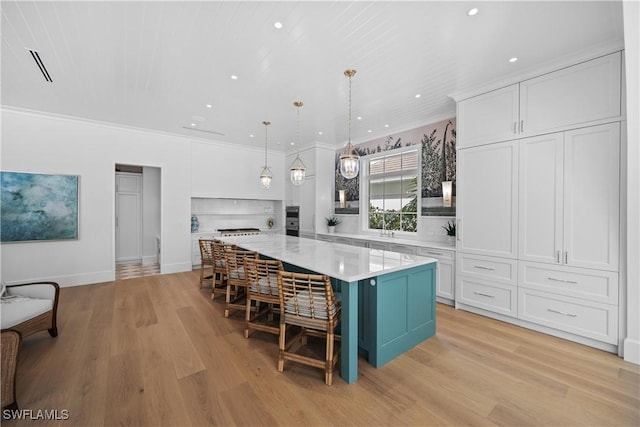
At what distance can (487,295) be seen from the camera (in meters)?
3.39

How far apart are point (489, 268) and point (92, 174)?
6.48 meters

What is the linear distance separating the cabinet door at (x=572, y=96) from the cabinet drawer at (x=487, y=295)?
1.85 metres

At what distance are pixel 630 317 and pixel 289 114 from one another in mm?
4656

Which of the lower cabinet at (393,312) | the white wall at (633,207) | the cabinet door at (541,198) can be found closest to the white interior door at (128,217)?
the lower cabinet at (393,312)

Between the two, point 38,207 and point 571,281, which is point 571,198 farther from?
point 38,207

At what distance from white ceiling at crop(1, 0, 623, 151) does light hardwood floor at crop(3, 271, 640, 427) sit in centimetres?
290

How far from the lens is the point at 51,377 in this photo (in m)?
2.13

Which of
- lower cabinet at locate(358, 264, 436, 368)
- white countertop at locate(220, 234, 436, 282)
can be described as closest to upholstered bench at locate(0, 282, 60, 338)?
white countertop at locate(220, 234, 436, 282)

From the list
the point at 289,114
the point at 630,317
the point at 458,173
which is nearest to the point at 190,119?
the point at 289,114

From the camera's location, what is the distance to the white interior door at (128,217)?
6.69 meters

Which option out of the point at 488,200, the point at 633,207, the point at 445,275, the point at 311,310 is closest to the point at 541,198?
the point at 488,200

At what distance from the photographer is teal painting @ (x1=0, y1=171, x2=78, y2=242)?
4187mm

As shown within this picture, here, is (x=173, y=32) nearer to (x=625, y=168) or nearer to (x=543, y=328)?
(x=625, y=168)

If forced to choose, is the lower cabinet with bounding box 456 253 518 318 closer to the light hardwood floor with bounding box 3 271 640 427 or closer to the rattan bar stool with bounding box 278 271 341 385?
the light hardwood floor with bounding box 3 271 640 427
